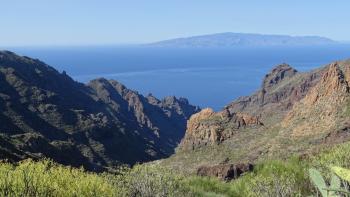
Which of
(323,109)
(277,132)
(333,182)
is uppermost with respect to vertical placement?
(333,182)

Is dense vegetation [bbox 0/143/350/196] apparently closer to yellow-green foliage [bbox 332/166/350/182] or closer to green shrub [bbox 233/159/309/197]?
green shrub [bbox 233/159/309/197]

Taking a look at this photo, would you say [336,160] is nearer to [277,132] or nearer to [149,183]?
[149,183]

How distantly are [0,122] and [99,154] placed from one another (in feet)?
70.7

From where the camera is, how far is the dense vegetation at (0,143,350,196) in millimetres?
15594

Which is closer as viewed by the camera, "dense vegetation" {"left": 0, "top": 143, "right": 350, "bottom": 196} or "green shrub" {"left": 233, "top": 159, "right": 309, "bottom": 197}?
"dense vegetation" {"left": 0, "top": 143, "right": 350, "bottom": 196}

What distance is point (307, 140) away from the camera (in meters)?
56.7

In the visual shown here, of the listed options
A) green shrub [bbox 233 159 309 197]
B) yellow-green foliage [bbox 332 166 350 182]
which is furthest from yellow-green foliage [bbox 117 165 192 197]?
yellow-green foliage [bbox 332 166 350 182]

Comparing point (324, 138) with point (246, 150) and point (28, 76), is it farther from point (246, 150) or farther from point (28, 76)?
point (28, 76)

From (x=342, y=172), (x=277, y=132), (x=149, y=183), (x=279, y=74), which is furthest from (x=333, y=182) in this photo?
(x=279, y=74)

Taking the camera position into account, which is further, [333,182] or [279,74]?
Result: [279,74]

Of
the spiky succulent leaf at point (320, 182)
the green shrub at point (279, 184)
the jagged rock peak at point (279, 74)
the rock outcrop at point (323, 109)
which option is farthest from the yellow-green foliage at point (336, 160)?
the jagged rock peak at point (279, 74)

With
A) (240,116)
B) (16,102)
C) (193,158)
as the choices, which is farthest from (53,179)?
(16,102)

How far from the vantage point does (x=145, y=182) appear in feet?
72.1

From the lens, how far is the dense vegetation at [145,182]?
15.6 m
